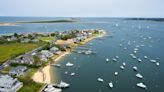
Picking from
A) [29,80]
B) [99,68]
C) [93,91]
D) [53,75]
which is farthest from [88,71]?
[29,80]

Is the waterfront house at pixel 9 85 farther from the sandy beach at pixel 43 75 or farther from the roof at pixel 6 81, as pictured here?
the sandy beach at pixel 43 75

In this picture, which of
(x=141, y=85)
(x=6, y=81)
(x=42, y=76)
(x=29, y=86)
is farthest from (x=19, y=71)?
(x=141, y=85)

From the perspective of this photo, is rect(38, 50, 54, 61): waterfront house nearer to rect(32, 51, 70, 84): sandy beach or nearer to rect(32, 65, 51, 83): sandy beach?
rect(32, 51, 70, 84): sandy beach

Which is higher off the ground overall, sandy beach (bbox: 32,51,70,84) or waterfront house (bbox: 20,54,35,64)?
waterfront house (bbox: 20,54,35,64)

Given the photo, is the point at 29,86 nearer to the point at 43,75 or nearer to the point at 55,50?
the point at 43,75

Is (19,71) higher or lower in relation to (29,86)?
higher

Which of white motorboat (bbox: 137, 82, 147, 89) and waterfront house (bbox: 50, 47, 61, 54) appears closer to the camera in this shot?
white motorboat (bbox: 137, 82, 147, 89)

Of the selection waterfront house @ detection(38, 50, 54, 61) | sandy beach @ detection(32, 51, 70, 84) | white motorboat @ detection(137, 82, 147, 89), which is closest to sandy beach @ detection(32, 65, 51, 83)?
sandy beach @ detection(32, 51, 70, 84)

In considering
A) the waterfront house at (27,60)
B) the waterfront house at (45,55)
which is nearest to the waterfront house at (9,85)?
the waterfront house at (27,60)
